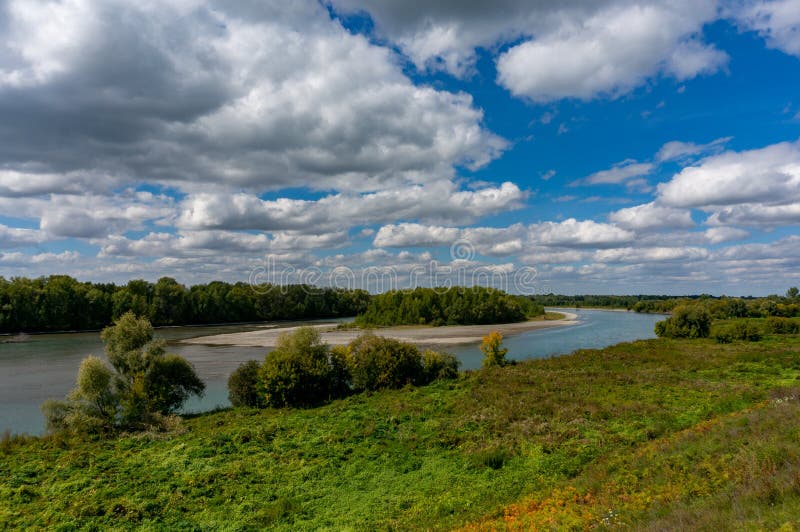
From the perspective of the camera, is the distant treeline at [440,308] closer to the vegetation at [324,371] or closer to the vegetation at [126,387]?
the vegetation at [324,371]

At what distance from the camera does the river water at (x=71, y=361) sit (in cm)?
3345

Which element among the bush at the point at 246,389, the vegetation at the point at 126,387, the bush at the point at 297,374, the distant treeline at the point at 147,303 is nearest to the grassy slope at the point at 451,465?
the bush at the point at 297,374

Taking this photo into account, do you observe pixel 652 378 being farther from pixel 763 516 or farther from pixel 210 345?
pixel 210 345

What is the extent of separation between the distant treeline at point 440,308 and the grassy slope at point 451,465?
91.2 m

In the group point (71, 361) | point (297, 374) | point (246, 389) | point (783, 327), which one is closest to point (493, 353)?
point (297, 374)

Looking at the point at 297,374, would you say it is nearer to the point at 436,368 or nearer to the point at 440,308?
the point at 436,368

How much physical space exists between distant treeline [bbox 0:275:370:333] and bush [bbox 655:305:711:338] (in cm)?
10499

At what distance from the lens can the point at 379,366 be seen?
34688 millimetres

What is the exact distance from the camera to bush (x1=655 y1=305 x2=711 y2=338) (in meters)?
68.4

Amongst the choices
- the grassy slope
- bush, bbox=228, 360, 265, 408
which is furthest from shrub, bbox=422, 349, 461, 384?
bush, bbox=228, 360, 265, 408

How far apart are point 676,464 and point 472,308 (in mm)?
112763

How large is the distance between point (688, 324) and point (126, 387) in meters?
72.9

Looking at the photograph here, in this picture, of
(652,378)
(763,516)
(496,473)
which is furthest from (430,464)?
(652,378)

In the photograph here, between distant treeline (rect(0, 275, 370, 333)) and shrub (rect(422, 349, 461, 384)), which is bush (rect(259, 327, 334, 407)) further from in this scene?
distant treeline (rect(0, 275, 370, 333))
